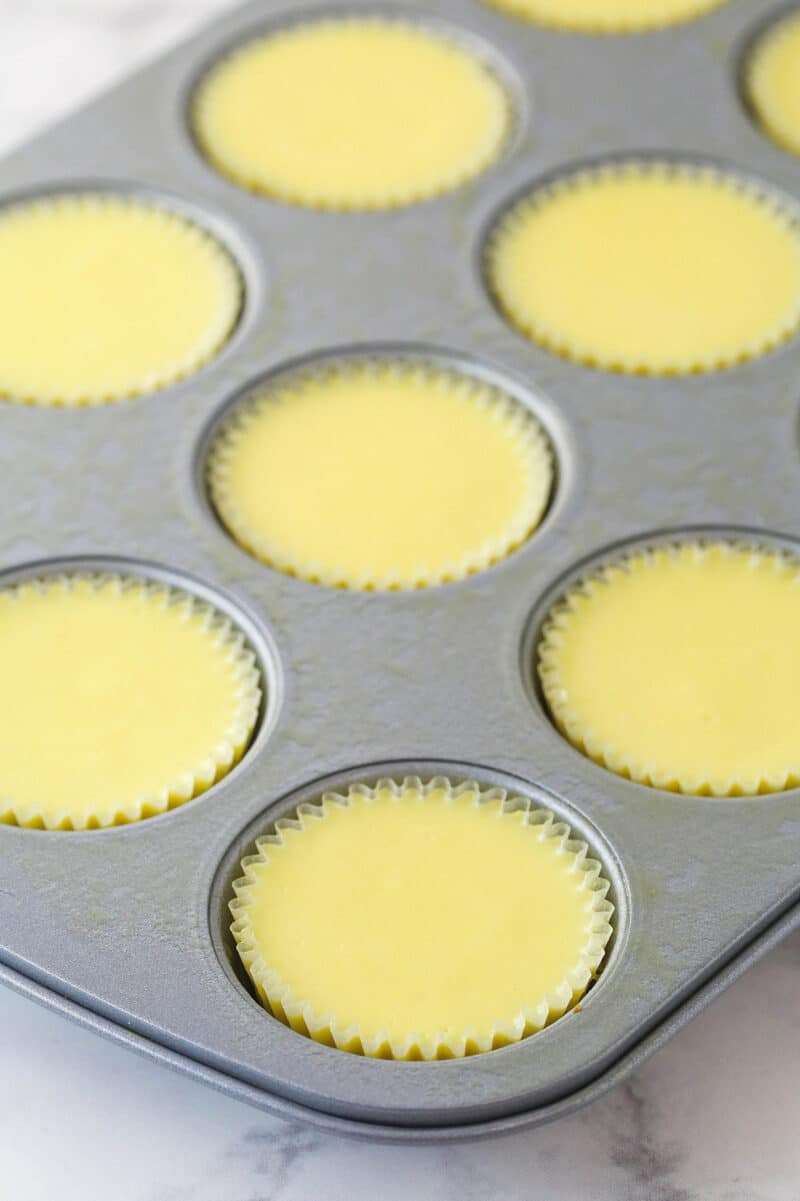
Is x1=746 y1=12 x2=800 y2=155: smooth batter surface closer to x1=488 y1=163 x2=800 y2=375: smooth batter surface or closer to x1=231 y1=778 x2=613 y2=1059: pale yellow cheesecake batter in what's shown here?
x1=488 y1=163 x2=800 y2=375: smooth batter surface

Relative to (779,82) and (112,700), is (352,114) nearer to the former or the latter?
(779,82)

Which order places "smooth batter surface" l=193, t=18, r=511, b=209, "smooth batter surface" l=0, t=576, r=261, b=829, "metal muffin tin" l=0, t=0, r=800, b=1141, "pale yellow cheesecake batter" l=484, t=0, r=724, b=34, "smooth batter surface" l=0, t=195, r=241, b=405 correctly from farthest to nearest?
"pale yellow cheesecake batter" l=484, t=0, r=724, b=34 → "smooth batter surface" l=193, t=18, r=511, b=209 → "smooth batter surface" l=0, t=195, r=241, b=405 → "smooth batter surface" l=0, t=576, r=261, b=829 → "metal muffin tin" l=0, t=0, r=800, b=1141

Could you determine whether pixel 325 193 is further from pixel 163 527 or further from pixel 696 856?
pixel 696 856

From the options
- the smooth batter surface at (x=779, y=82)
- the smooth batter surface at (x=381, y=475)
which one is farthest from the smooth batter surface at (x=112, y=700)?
the smooth batter surface at (x=779, y=82)

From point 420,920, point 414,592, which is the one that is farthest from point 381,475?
point 420,920

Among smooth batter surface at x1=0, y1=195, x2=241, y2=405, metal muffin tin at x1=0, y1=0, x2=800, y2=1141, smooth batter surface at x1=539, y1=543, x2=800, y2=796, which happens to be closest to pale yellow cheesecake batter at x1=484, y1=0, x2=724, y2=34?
metal muffin tin at x1=0, y1=0, x2=800, y2=1141

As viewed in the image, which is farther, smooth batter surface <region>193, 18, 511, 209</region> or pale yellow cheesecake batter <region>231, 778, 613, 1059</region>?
smooth batter surface <region>193, 18, 511, 209</region>

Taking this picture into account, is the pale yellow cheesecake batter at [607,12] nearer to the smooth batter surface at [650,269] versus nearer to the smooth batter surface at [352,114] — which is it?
the smooth batter surface at [352,114]
